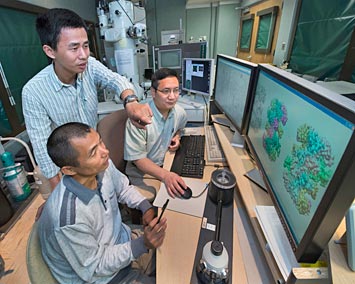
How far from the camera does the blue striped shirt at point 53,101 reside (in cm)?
107

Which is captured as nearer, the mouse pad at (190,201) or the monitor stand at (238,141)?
the mouse pad at (190,201)

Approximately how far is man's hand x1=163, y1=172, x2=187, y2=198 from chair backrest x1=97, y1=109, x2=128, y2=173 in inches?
18.6

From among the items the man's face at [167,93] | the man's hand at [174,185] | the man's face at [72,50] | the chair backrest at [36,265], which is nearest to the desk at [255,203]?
the man's hand at [174,185]

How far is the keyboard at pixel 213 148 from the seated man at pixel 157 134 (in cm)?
22

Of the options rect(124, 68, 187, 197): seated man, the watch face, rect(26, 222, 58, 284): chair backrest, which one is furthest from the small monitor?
rect(26, 222, 58, 284): chair backrest

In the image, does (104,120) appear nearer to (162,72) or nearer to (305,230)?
(162,72)

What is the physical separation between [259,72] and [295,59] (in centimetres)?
281

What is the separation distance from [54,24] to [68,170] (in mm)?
749

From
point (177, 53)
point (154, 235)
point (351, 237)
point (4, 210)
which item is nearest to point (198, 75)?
point (177, 53)

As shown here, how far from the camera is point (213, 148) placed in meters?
1.32

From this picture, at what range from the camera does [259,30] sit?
13.9ft

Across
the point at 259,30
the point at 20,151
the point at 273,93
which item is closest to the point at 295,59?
the point at 259,30

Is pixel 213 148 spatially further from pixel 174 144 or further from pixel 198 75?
pixel 198 75

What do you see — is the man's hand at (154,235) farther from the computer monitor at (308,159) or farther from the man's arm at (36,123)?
the man's arm at (36,123)
